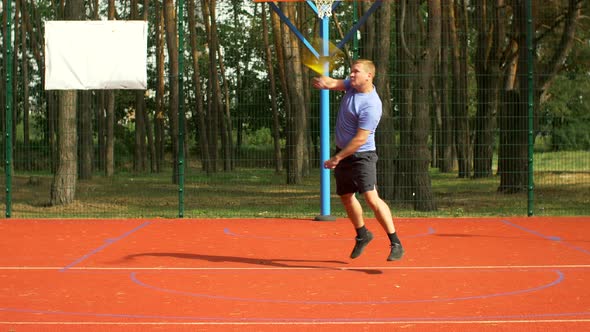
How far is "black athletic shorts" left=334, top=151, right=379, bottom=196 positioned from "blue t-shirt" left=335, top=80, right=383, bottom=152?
0.27 feet

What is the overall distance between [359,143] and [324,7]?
15.9 ft

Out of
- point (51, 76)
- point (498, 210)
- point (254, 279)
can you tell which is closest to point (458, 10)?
point (498, 210)

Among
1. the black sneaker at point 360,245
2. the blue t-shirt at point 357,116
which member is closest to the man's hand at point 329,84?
the blue t-shirt at point 357,116

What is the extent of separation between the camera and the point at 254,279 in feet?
26.3

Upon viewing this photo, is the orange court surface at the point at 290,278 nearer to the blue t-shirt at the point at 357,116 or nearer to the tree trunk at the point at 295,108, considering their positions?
the blue t-shirt at the point at 357,116

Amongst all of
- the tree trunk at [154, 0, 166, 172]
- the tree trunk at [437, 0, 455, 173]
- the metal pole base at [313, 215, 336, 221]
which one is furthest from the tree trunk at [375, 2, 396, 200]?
the tree trunk at [154, 0, 166, 172]

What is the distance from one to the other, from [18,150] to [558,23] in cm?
1493

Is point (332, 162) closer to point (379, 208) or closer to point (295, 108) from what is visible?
point (379, 208)

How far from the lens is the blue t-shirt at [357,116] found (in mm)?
8305

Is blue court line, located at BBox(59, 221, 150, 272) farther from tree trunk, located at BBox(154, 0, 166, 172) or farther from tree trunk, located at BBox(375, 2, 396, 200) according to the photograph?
tree trunk, located at BBox(154, 0, 166, 172)

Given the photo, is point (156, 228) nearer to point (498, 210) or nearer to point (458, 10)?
point (498, 210)

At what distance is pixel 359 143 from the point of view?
827 cm

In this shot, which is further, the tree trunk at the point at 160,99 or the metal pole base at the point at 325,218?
the tree trunk at the point at 160,99

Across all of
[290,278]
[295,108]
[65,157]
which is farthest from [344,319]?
[295,108]
